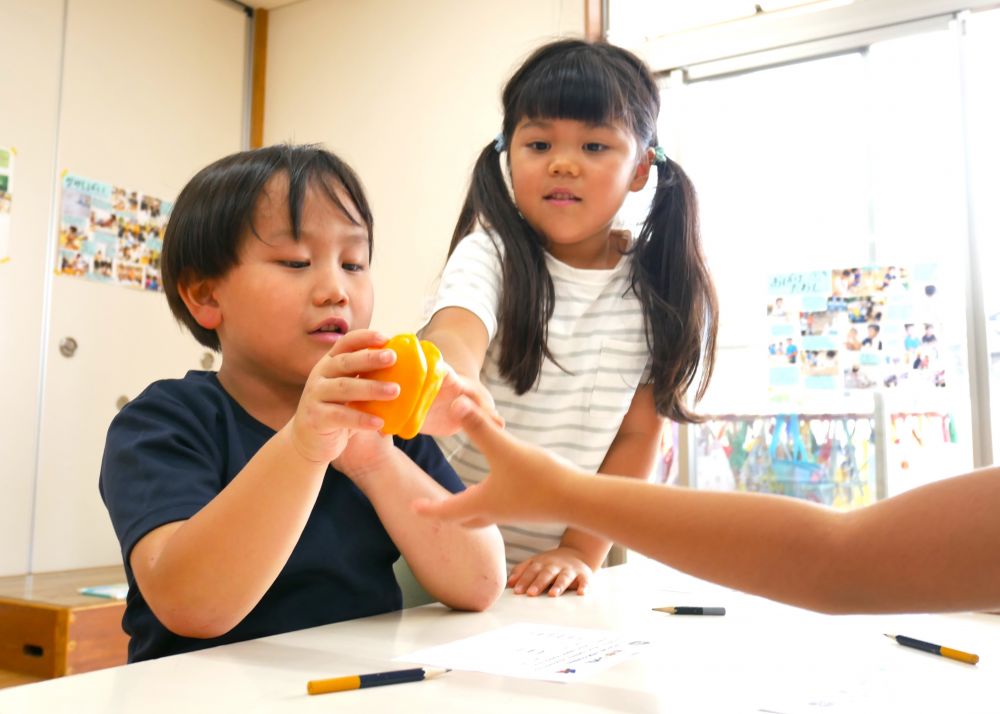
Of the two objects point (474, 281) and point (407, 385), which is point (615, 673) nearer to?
point (407, 385)

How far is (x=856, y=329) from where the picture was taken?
254 centimetres

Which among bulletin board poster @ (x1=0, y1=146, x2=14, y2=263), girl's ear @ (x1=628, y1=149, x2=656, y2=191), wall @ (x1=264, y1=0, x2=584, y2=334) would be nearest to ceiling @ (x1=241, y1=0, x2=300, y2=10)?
wall @ (x1=264, y1=0, x2=584, y2=334)

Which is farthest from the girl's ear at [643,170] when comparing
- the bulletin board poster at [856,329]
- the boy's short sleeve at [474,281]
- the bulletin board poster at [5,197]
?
the bulletin board poster at [5,197]

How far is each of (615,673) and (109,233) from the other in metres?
2.56

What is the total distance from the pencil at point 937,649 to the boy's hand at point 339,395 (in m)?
0.48

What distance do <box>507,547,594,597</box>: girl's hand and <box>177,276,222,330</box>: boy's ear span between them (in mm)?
442

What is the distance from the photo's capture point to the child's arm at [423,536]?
828 millimetres

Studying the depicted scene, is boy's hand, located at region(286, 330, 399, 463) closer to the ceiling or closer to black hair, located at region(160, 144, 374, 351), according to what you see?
black hair, located at region(160, 144, 374, 351)

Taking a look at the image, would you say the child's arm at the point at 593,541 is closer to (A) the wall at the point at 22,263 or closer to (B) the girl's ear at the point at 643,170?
(B) the girl's ear at the point at 643,170

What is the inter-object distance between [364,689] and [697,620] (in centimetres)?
39

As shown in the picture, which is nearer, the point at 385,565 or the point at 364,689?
the point at 364,689

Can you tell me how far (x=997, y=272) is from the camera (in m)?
2.34

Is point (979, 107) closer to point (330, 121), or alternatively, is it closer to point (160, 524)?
point (330, 121)

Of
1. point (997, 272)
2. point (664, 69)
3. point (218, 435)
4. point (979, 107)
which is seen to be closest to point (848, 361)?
point (997, 272)
